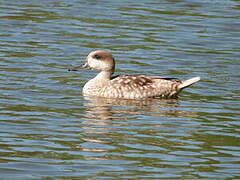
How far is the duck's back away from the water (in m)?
0.30

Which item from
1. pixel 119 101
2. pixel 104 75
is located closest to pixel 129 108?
pixel 119 101

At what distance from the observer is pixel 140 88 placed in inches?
603

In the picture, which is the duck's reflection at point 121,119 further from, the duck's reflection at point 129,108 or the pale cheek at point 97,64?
the pale cheek at point 97,64

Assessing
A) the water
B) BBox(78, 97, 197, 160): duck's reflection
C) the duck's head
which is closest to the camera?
the water

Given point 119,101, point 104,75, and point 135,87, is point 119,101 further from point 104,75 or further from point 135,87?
point 104,75

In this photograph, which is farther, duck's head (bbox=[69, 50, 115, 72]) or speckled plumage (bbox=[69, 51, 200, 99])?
duck's head (bbox=[69, 50, 115, 72])

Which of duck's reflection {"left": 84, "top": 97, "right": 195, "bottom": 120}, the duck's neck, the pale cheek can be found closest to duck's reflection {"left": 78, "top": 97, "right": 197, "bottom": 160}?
duck's reflection {"left": 84, "top": 97, "right": 195, "bottom": 120}

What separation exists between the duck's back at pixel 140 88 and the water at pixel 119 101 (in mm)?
299

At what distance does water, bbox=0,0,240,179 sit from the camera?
1038 centimetres

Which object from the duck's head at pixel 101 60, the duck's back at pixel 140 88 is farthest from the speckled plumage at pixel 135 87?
the duck's head at pixel 101 60

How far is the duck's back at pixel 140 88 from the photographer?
15.3m

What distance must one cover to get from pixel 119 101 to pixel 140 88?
22.3 inches

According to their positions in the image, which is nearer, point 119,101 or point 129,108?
point 129,108

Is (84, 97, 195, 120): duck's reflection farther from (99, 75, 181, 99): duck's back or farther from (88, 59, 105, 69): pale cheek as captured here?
(88, 59, 105, 69): pale cheek
